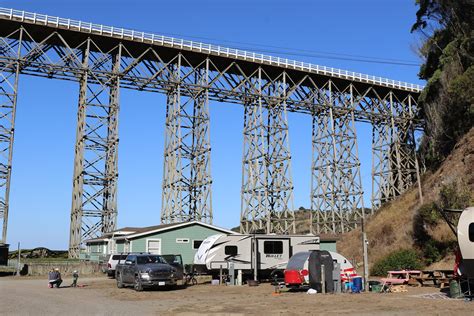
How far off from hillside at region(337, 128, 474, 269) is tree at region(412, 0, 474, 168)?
8.41ft

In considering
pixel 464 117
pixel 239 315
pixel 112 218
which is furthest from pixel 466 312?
pixel 112 218

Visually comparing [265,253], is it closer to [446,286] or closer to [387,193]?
[446,286]

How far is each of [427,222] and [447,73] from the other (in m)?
13.1

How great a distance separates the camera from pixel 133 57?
1517 inches

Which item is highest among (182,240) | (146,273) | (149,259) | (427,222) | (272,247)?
(427,222)

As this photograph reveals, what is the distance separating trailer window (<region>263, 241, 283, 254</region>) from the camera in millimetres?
24969

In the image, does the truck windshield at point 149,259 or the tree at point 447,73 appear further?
the tree at point 447,73

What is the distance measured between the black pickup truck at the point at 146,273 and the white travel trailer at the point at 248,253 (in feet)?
8.84

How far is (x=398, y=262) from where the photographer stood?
1014 inches

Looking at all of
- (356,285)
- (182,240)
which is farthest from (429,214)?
(182,240)

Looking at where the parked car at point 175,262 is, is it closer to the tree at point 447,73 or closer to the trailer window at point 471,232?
the trailer window at point 471,232

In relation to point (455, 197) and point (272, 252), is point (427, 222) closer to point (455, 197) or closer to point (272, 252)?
point (455, 197)

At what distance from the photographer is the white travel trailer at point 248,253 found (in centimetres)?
2453

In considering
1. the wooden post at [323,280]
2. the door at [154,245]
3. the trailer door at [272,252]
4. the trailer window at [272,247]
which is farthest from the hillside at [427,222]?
the door at [154,245]
